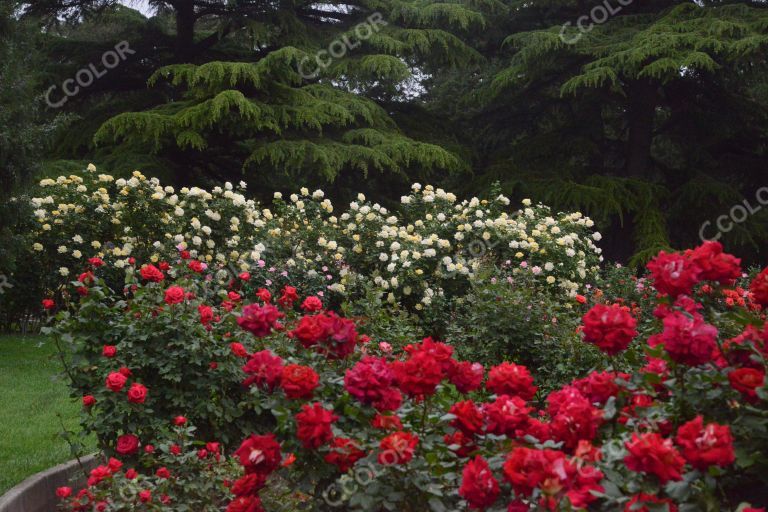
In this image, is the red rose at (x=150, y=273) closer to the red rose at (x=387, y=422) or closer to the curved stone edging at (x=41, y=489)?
the curved stone edging at (x=41, y=489)

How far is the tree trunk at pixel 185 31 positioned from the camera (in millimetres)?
14062

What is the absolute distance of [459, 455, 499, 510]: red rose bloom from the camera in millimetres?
1806

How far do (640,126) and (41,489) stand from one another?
13204 mm

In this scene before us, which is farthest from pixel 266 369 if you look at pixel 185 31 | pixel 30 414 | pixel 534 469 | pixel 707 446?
pixel 185 31

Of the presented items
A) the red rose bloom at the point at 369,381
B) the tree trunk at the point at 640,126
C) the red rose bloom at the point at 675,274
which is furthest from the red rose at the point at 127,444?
the tree trunk at the point at 640,126

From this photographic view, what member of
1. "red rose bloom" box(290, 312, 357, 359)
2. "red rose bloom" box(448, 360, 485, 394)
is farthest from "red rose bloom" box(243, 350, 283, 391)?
"red rose bloom" box(448, 360, 485, 394)

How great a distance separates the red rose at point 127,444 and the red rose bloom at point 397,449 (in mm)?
1706

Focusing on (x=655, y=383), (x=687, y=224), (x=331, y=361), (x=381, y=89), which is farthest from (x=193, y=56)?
(x=655, y=383)

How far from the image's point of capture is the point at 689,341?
1.88 m

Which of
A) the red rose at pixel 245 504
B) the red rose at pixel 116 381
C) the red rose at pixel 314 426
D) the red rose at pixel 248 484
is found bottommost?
the red rose at pixel 116 381

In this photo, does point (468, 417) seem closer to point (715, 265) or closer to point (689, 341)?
point (689, 341)

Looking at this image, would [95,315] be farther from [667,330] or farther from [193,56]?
[193,56]

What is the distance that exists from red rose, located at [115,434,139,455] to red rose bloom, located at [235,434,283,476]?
1386mm

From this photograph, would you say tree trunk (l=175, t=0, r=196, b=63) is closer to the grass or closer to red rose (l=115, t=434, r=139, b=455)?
the grass
